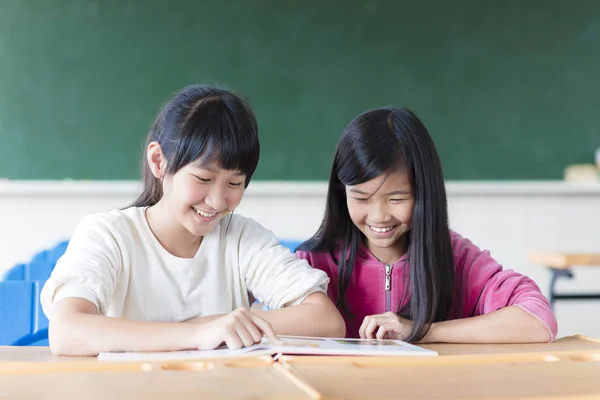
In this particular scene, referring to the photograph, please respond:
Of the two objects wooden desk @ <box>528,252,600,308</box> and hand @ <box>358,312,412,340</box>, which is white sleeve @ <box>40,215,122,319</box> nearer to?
hand @ <box>358,312,412,340</box>

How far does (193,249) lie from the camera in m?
1.63

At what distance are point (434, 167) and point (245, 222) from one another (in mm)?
434

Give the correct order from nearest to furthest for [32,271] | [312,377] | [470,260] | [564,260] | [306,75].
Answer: [312,377]
[470,260]
[32,271]
[564,260]
[306,75]

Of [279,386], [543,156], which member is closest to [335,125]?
[543,156]

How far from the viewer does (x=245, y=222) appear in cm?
170

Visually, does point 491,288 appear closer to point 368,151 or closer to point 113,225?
point 368,151

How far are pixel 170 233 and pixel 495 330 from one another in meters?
0.69

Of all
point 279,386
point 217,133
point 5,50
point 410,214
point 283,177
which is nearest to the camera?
point 279,386

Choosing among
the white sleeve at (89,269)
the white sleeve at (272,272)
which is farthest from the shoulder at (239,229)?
the white sleeve at (89,269)

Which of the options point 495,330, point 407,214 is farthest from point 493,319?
point 407,214

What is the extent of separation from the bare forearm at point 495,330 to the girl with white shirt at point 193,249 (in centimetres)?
20

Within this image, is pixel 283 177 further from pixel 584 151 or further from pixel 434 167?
pixel 434 167

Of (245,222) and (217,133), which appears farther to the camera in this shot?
(245,222)

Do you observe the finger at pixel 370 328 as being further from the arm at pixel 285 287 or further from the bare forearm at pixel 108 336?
the bare forearm at pixel 108 336
